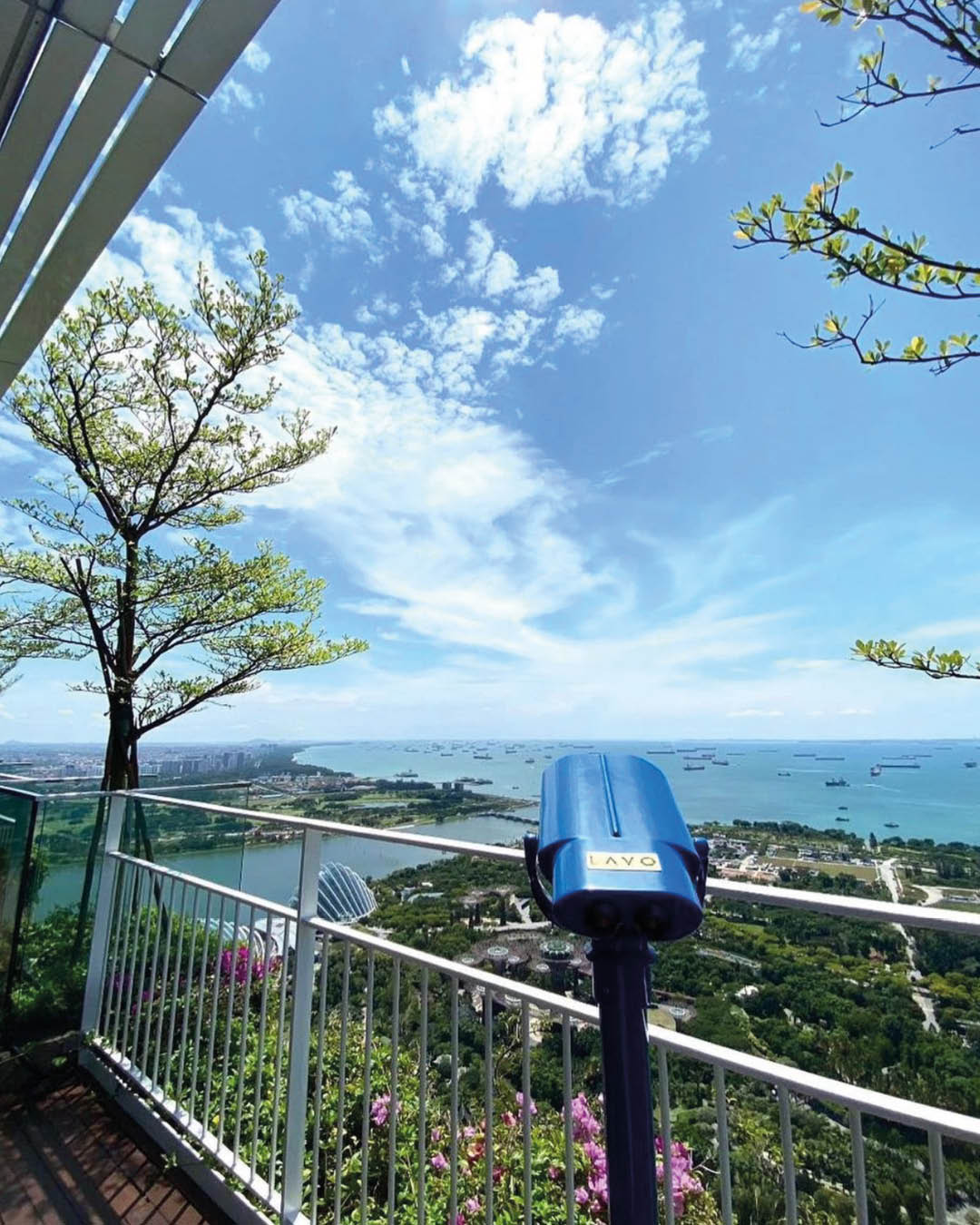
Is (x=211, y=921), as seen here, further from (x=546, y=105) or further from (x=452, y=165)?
(x=452, y=165)

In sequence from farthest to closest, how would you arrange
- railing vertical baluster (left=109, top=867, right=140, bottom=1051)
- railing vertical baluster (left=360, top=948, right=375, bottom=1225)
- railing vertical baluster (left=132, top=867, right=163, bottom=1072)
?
railing vertical baluster (left=109, top=867, right=140, bottom=1051) < railing vertical baluster (left=132, top=867, right=163, bottom=1072) < railing vertical baluster (left=360, top=948, right=375, bottom=1225)

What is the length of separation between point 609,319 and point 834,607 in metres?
8.04

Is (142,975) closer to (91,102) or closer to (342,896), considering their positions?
(342,896)

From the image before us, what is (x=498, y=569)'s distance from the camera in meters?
12.8

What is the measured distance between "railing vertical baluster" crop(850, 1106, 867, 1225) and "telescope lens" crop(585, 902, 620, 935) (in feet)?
2.14

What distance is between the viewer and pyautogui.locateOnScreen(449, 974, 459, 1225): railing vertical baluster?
1.36 meters

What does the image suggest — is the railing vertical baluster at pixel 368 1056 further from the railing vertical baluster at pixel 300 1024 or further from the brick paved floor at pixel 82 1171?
the brick paved floor at pixel 82 1171

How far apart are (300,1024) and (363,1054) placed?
17.6 inches

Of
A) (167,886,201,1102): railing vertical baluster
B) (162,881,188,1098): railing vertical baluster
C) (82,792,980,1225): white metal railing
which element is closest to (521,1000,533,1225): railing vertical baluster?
(82,792,980,1225): white metal railing

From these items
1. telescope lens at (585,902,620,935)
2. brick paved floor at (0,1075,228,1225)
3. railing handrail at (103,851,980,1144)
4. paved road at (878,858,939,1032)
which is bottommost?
brick paved floor at (0,1075,228,1225)

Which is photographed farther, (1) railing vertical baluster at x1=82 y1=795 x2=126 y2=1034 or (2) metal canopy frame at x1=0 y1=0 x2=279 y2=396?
(1) railing vertical baluster at x1=82 y1=795 x2=126 y2=1034

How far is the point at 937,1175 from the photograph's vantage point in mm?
808

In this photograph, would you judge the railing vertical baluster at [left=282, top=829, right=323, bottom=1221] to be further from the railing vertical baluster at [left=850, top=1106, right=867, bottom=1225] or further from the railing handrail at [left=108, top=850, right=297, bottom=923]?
the railing vertical baluster at [left=850, top=1106, right=867, bottom=1225]

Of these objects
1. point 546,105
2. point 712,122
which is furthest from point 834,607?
point 546,105
